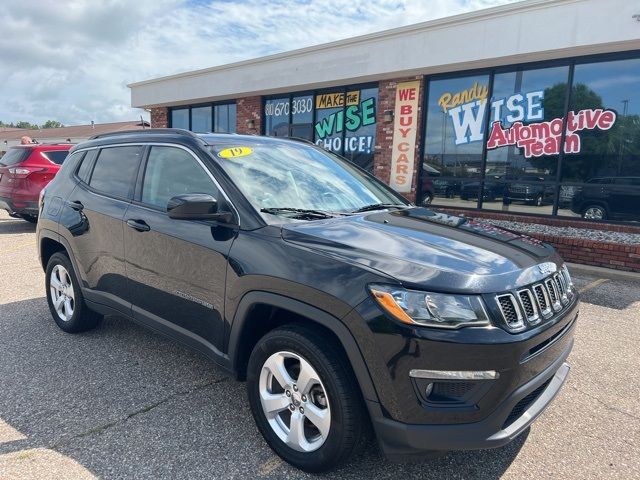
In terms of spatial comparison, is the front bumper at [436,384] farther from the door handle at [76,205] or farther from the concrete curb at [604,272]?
the concrete curb at [604,272]

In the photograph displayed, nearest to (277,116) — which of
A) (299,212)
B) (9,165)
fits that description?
(9,165)

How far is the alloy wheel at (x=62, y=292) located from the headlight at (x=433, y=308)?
10.8ft

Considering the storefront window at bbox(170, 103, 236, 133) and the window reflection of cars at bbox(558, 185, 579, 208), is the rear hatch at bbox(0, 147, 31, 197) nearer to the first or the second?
the storefront window at bbox(170, 103, 236, 133)

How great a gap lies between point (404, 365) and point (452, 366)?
202 millimetres

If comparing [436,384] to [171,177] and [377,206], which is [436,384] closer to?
[377,206]

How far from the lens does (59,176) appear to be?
4.54 m

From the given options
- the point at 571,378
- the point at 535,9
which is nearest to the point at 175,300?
the point at 571,378

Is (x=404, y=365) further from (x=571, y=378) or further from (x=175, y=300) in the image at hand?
(x=571, y=378)

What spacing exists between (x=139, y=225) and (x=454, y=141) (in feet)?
27.1

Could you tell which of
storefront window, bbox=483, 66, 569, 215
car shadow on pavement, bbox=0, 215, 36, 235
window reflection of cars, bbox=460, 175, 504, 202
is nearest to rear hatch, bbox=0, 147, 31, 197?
car shadow on pavement, bbox=0, 215, 36, 235

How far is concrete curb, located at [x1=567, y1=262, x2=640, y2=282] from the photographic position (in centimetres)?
676

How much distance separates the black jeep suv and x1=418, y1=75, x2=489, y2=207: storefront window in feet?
22.4

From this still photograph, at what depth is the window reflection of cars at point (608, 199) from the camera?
8.29 meters

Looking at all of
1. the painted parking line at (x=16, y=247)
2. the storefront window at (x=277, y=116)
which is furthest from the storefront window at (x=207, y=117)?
the painted parking line at (x=16, y=247)
